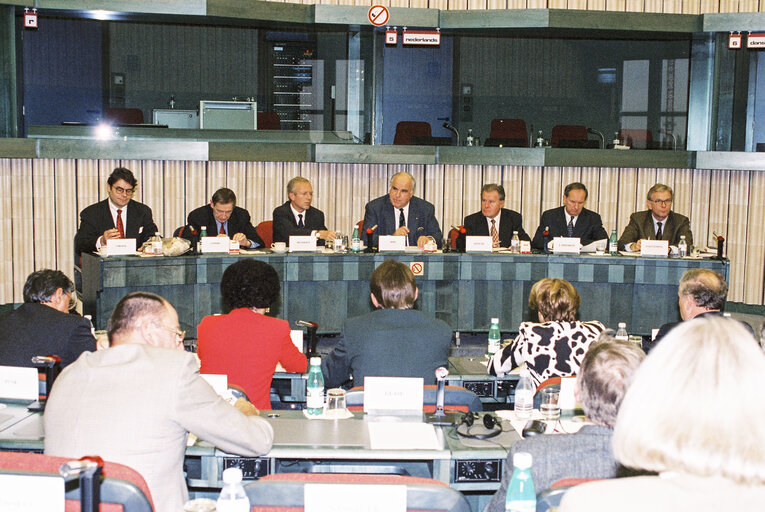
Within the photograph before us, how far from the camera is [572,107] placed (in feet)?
40.4

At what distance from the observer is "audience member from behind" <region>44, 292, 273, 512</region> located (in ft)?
7.80

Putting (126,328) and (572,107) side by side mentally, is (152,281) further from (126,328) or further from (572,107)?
Result: (572,107)

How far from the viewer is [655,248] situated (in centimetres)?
742

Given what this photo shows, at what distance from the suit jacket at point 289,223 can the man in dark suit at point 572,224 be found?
2158 mm

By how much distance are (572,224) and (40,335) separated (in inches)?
217

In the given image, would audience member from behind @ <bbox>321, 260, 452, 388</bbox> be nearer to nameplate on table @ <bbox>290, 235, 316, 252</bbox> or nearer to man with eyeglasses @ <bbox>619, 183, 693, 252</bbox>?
nameplate on table @ <bbox>290, 235, 316, 252</bbox>

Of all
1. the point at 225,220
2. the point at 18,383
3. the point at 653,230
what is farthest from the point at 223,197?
the point at 653,230

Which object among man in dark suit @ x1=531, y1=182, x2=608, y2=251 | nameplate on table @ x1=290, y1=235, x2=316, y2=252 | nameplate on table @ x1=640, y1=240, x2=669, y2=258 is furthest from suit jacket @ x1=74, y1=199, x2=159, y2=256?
nameplate on table @ x1=640, y1=240, x2=669, y2=258

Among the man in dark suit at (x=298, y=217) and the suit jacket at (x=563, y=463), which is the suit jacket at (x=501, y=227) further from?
the suit jacket at (x=563, y=463)

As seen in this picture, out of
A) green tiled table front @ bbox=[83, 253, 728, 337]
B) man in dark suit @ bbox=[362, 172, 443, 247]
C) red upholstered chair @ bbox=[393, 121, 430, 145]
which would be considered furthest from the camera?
red upholstered chair @ bbox=[393, 121, 430, 145]

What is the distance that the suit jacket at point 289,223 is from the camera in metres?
7.59

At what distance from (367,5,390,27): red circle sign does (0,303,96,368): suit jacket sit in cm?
602

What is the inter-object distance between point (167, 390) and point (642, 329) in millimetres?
5936

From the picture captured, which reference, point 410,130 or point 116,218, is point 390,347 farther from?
point 410,130
